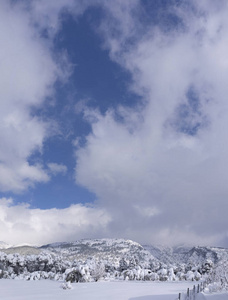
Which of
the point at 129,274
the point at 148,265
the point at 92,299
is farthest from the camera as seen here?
the point at 148,265

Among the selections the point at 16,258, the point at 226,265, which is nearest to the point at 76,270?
the point at 16,258

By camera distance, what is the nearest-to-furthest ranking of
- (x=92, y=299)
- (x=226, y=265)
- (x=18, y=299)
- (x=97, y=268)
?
1. (x=18, y=299)
2. (x=92, y=299)
3. (x=226, y=265)
4. (x=97, y=268)

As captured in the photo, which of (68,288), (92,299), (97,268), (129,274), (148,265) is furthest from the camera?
(148,265)

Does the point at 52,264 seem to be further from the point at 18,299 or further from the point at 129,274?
the point at 18,299

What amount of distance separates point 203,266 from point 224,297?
9105 centimetres

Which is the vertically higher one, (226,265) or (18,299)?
(226,265)

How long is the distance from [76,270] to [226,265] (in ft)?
163

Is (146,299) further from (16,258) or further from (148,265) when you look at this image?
(148,265)

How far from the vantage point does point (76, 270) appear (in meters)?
71.2

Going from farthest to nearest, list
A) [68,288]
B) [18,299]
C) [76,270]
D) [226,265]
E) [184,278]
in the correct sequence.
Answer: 1. [184,278]
2. [76,270]
3. [68,288]
4. [226,265]
5. [18,299]

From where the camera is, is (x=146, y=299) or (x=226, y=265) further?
(x=226, y=265)

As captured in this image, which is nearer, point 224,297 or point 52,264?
point 224,297

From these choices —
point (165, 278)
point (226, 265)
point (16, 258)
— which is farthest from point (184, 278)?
point (226, 265)

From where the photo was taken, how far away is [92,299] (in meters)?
29.3
